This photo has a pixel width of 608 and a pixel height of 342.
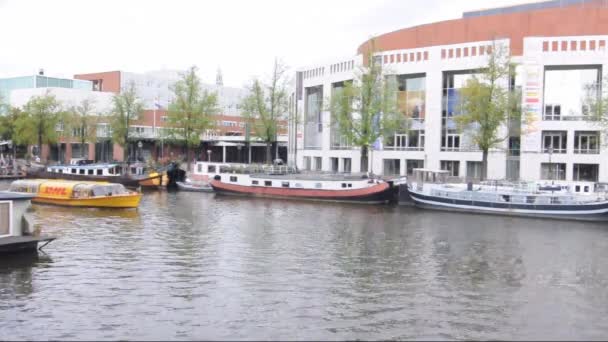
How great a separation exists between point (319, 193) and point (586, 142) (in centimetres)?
2630

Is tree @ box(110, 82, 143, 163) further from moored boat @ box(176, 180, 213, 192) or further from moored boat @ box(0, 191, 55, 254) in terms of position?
moored boat @ box(0, 191, 55, 254)

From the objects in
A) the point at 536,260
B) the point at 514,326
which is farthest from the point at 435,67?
the point at 514,326

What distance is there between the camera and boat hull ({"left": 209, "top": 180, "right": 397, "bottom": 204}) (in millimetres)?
52938

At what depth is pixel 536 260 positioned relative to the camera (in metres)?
28.3

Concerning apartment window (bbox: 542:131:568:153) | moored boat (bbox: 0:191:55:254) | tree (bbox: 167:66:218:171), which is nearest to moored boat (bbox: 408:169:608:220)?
apartment window (bbox: 542:131:568:153)

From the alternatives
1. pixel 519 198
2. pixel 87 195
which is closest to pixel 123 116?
pixel 87 195

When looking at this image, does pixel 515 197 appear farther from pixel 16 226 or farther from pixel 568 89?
pixel 16 226

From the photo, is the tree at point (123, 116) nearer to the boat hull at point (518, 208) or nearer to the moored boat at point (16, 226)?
the boat hull at point (518, 208)

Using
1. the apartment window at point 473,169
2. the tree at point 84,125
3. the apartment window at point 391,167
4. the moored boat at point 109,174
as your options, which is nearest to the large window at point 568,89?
the apartment window at point 473,169

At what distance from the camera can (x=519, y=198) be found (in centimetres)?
4659

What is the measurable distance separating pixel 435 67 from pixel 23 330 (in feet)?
193

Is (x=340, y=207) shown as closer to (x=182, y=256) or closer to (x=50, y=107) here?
(x=182, y=256)

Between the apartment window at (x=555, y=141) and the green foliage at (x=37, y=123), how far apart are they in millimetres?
61991

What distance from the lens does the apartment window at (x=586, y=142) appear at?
61.8m
